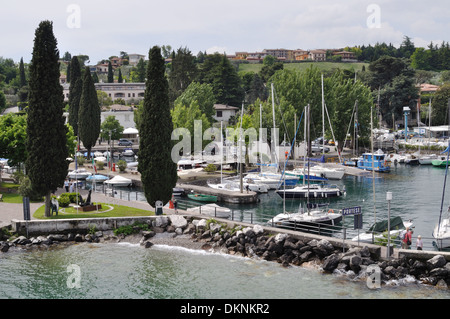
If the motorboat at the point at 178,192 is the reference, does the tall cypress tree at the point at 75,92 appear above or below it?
above

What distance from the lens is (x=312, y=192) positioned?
52.6 metres

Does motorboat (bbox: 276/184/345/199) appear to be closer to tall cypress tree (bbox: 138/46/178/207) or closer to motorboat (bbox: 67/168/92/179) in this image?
tall cypress tree (bbox: 138/46/178/207)

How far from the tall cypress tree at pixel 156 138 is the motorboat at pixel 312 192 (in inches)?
623

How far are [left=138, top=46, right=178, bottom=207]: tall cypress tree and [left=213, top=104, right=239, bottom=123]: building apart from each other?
7118 cm

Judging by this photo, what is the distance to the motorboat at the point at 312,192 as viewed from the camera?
170 ft

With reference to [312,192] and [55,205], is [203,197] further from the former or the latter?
[55,205]

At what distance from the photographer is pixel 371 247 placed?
28938mm

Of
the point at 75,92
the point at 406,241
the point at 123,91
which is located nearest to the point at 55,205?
the point at 406,241

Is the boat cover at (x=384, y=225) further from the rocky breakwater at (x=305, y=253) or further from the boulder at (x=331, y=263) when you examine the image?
the boulder at (x=331, y=263)

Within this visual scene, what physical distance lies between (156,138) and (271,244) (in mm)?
11857

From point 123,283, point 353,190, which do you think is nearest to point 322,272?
point 123,283

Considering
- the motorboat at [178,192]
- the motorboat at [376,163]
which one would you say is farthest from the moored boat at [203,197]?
the motorboat at [376,163]

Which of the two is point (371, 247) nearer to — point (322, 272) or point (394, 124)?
point (322, 272)

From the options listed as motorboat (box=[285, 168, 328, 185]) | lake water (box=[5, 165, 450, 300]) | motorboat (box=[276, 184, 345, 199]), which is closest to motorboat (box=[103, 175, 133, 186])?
motorboat (box=[285, 168, 328, 185])
